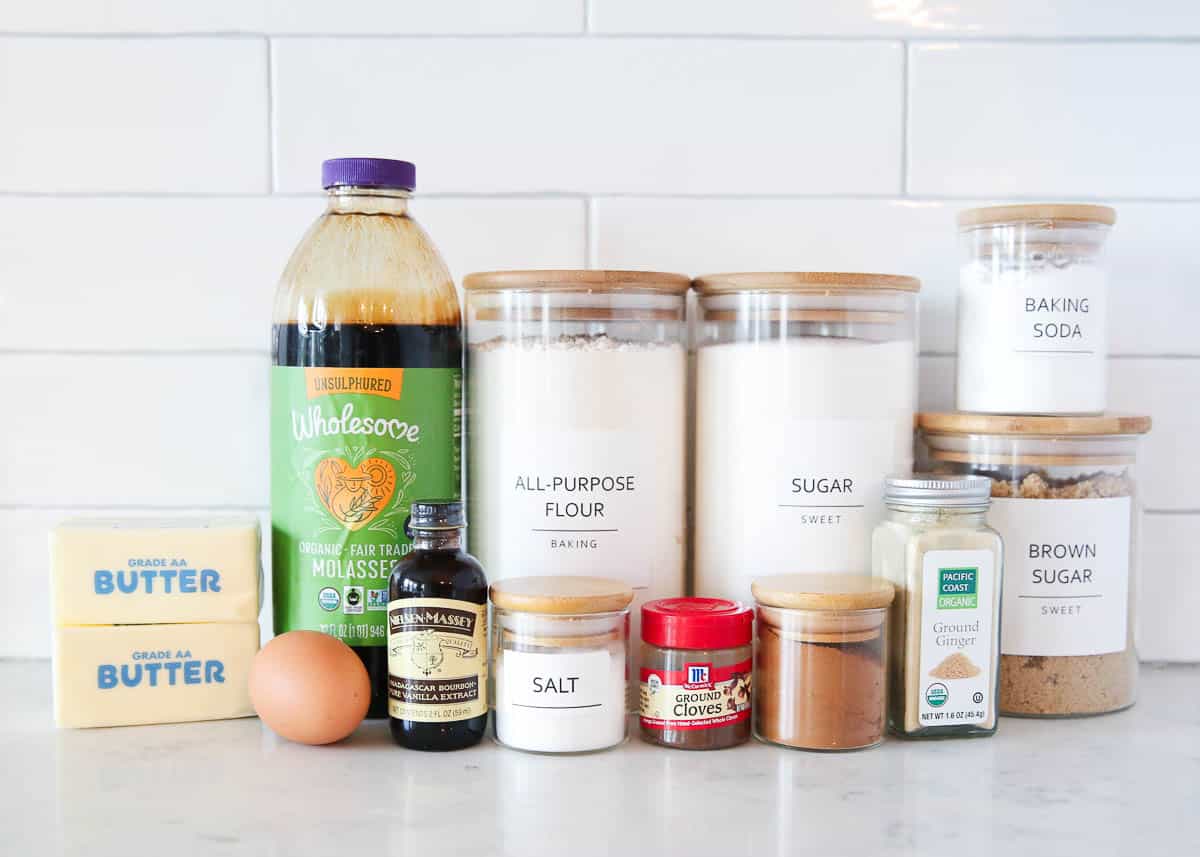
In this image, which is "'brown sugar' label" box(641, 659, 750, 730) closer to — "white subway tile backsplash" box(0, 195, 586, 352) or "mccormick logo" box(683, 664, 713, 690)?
"mccormick logo" box(683, 664, 713, 690)

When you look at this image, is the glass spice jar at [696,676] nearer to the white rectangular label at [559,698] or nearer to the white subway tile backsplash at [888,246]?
the white rectangular label at [559,698]

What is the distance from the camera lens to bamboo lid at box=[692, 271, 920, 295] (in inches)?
32.4

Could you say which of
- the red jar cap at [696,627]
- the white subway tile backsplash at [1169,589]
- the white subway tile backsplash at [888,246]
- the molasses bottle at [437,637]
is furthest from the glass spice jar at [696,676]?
the white subway tile backsplash at [1169,589]

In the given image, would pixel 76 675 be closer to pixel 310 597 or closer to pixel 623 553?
pixel 310 597

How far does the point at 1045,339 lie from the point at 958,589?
22 centimetres

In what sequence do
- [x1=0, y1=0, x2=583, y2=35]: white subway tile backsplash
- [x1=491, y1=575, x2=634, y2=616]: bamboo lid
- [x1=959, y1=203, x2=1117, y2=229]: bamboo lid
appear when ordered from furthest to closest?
[x1=0, y1=0, x2=583, y2=35]: white subway tile backsplash
[x1=959, y1=203, x2=1117, y2=229]: bamboo lid
[x1=491, y1=575, x2=634, y2=616]: bamboo lid

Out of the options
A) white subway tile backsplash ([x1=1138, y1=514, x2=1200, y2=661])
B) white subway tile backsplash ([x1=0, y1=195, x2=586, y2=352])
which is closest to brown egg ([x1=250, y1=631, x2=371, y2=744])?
white subway tile backsplash ([x1=0, y1=195, x2=586, y2=352])

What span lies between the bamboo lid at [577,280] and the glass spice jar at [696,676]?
240mm

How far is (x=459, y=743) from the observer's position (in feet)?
2.51

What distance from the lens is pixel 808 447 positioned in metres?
0.82

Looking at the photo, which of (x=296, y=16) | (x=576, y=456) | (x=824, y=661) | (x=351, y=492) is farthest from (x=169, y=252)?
(x=824, y=661)

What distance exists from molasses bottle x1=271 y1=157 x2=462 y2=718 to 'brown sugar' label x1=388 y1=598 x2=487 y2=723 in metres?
0.07

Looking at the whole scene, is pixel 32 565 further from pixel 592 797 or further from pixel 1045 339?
pixel 1045 339

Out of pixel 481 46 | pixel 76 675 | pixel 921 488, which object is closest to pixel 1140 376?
pixel 921 488
